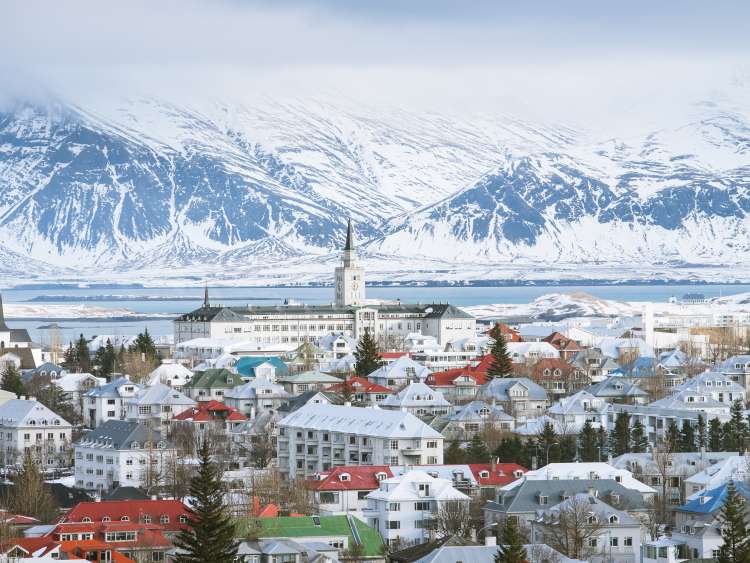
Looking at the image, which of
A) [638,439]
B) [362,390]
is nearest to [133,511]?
[638,439]

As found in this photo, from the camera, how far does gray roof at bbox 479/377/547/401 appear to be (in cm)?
10338

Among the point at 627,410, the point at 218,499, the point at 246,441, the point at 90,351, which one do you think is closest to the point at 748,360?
the point at 627,410

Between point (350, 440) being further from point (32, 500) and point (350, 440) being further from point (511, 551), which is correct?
point (511, 551)

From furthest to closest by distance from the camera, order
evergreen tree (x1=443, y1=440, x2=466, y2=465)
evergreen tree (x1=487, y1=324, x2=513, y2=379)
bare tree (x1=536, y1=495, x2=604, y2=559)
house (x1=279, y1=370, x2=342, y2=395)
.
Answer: evergreen tree (x1=487, y1=324, x2=513, y2=379), house (x1=279, y1=370, x2=342, y2=395), evergreen tree (x1=443, y1=440, x2=466, y2=465), bare tree (x1=536, y1=495, x2=604, y2=559)

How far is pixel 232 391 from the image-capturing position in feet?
347

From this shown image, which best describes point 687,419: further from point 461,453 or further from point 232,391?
point 232,391

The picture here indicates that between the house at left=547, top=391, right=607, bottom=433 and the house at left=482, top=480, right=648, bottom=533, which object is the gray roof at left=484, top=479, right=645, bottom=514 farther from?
the house at left=547, top=391, right=607, bottom=433

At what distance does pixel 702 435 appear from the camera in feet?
273

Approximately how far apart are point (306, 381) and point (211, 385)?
4638 millimetres

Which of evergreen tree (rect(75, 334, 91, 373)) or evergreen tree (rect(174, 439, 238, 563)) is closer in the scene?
evergreen tree (rect(174, 439, 238, 563))

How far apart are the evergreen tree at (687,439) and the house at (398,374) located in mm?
28722

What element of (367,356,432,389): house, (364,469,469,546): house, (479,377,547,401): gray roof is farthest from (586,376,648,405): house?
(364,469,469,546): house

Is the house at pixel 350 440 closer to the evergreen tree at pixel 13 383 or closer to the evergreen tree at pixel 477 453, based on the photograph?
the evergreen tree at pixel 477 453

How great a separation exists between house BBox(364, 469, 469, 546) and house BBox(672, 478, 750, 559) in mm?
6602
